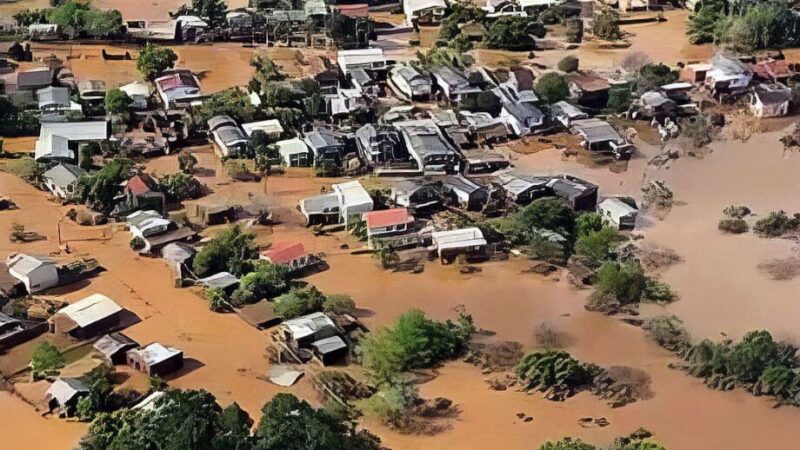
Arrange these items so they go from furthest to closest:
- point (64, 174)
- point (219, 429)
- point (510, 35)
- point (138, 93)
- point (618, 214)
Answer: point (510, 35)
point (138, 93)
point (64, 174)
point (618, 214)
point (219, 429)

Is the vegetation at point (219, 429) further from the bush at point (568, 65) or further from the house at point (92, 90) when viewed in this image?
the bush at point (568, 65)

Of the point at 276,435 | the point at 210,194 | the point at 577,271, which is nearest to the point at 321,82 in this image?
the point at 210,194

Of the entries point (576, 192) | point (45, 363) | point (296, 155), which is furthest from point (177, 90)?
point (45, 363)

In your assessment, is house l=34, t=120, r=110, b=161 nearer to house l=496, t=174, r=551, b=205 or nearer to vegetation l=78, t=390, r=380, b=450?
house l=496, t=174, r=551, b=205

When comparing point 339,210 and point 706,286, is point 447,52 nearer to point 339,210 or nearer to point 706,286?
point 339,210

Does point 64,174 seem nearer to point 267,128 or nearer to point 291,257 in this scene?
point 267,128

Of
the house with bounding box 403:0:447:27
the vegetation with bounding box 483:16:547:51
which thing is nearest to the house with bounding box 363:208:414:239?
the vegetation with bounding box 483:16:547:51
